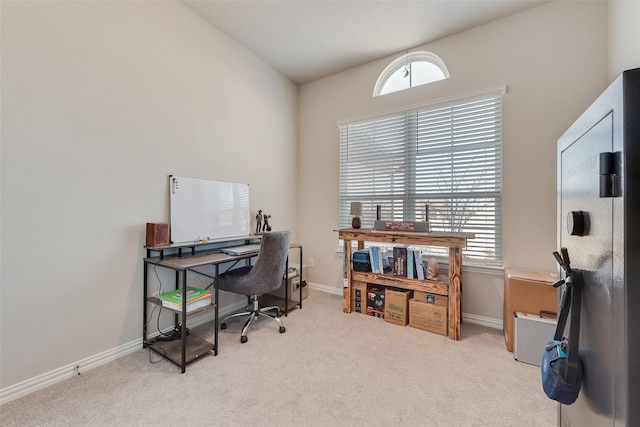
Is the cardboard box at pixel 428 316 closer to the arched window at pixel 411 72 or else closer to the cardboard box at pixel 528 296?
the cardboard box at pixel 528 296

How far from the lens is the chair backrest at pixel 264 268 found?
2328 millimetres

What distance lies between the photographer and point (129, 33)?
2145 millimetres

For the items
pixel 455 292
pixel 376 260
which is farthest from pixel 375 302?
pixel 455 292

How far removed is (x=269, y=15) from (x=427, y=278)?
315cm

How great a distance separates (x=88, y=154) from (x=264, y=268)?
161 centimetres

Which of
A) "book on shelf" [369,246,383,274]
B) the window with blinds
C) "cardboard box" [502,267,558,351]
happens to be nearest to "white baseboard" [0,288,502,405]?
"cardboard box" [502,267,558,351]

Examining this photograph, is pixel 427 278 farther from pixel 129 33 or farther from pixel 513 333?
pixel 129 33

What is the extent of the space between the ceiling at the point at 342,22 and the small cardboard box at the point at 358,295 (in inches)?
Result: 111

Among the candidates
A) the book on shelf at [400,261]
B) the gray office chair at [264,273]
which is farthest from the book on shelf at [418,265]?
the gray office chair at [264,273]

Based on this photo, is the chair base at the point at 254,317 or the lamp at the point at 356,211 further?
the lamp at the point at 356,211

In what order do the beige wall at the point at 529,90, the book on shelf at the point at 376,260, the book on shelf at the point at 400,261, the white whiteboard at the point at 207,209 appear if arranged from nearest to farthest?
the beige wall at the point at 529,90 < the white whiteboard at the point at 207,209 < the book on shelf at the point at 400,261 < the book on shelf at the point at 376,260

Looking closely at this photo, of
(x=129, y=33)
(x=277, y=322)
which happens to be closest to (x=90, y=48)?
(x=129, y=33)

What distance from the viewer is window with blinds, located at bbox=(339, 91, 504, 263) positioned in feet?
8.77

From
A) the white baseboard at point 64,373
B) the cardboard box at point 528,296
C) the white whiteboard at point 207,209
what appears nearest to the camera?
the white baseboard at point 64,373
